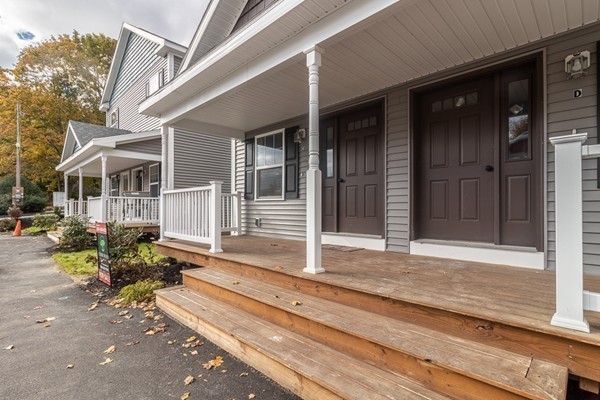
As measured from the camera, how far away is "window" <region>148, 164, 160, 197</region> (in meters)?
10.0

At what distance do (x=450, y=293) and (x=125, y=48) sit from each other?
51.1 ft

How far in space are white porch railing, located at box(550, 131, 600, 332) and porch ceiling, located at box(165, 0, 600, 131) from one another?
1655 mm

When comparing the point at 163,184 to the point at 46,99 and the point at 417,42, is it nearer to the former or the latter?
the point at 417,42

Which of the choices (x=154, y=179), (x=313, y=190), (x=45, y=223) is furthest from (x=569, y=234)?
(x=45, y=223)

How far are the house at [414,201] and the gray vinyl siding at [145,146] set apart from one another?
180 inches

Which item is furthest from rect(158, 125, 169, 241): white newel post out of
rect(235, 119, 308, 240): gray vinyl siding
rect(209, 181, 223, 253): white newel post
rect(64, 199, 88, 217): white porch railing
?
rect(64, 199, 88, 217): white porch railing

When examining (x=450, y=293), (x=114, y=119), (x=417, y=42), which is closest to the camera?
(x=450, y=293)

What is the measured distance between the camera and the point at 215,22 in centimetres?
588

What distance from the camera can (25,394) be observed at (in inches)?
80.1

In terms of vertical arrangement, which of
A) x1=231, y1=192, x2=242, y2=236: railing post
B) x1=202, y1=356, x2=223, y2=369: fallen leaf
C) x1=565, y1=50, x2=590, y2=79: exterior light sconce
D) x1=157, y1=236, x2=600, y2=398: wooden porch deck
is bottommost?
x1=202, y1=356, x2=223, y2=369: fallen leaf

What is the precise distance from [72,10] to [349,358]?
26.8 m

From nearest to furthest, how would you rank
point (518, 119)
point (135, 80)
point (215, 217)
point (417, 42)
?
point (417, 42)
point (518, 119)
point (215, 217)
point (135, 80)

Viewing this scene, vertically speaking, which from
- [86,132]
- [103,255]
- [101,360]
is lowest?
[101,360]

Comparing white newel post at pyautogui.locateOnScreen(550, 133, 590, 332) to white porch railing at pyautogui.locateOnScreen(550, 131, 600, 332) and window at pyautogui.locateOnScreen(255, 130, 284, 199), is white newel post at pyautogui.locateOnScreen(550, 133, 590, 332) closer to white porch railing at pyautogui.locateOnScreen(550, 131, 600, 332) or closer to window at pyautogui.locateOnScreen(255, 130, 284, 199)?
white porch railing at pyautogui.locateOnScreen(550, 131, 600, 332)
